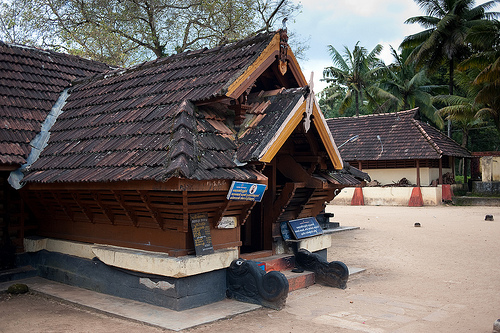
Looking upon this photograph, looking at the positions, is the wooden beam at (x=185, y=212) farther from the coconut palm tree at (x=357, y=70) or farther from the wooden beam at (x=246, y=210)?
the coconut palm tree at (x=357, y=70)

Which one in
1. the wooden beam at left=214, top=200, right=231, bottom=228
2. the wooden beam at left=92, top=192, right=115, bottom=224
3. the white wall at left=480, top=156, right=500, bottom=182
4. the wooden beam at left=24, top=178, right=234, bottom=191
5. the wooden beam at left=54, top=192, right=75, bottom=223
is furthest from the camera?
the white wall at left=480, top=156, right=500, bottom=182

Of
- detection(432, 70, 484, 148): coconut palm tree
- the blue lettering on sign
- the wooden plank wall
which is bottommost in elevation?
the wooden plank wall

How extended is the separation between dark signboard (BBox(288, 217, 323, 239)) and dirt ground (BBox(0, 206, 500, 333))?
975mm

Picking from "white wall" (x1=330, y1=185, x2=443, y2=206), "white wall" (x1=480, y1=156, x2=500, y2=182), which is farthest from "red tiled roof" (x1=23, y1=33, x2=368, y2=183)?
"white wall" (x1=480, y1=156, x2=500, y2=182)

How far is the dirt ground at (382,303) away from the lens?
229 inches

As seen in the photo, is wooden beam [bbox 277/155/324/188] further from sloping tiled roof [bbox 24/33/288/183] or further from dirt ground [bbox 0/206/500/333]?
dirt ground [bbox 0/206/500/333]

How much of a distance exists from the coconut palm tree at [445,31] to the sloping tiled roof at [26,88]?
23.0 m

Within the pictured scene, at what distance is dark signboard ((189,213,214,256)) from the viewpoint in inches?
246

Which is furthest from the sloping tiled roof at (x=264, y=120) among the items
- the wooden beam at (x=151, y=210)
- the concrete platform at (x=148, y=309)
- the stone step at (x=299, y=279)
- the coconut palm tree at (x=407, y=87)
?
the coconut palm tree at (x=407, y=87)

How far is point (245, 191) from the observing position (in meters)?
6.32

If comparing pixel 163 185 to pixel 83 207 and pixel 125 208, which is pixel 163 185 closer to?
pixel 125 208

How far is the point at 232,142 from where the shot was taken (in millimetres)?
6852

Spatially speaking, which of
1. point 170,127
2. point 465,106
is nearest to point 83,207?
point 170,127

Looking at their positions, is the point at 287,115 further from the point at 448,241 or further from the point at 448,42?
the point at 448,42
